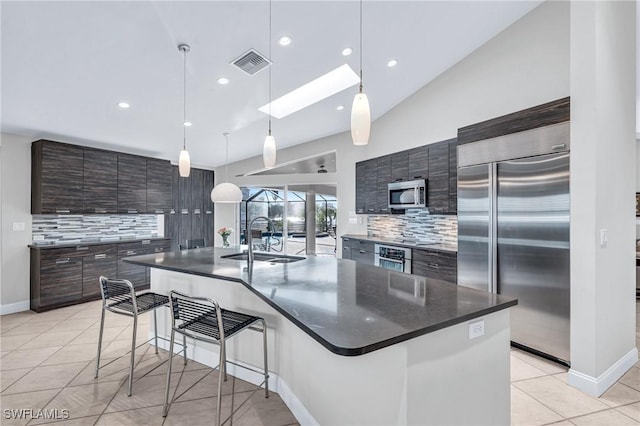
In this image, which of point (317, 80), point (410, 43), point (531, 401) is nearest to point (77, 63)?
point (317, 80)

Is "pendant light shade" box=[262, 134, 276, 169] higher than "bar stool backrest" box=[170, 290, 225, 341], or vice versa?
"pendant light shade" box=[262, 134, 276, 169]

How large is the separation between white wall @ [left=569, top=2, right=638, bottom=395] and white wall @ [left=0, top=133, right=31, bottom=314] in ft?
21.0

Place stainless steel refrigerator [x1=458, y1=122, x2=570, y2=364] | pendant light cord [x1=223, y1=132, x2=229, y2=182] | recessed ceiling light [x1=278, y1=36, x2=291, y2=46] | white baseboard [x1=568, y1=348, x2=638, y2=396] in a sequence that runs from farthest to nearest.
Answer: pendant light cord [x1=223, y1=132, x2=229, y2=182], recessed ceiling light [x1=278, y1=36, x2=291, y2=46], stainless steel refrigerator [x1=458, y1=122, x2=570, y2=364], white baseboard [x1=568, y1=348, x2=638, y2=396]

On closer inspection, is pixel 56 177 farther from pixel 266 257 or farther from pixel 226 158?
pixel 266 257

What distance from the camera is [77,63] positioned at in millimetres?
2793

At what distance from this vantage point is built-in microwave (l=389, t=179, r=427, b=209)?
4.37 metres

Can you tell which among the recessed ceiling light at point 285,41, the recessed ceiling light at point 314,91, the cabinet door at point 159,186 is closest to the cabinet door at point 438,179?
the recessed ceiling light at point 314,91

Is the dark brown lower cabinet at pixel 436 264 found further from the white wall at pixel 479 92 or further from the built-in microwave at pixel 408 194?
the white wall at pixel 479 92

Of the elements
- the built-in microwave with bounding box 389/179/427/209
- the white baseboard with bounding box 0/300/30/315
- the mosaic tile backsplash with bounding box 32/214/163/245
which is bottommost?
the white baseboard with bounding box 0/300/30/315

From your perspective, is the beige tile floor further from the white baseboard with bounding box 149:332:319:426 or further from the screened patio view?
the screened patio view

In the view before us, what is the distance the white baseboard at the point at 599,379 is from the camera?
2.33 metres

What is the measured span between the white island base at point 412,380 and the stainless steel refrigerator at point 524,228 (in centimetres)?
146

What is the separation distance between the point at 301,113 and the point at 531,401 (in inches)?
166

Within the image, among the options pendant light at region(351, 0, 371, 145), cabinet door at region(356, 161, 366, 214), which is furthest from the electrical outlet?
cabinet door at region(356, 161, 366, 214)
